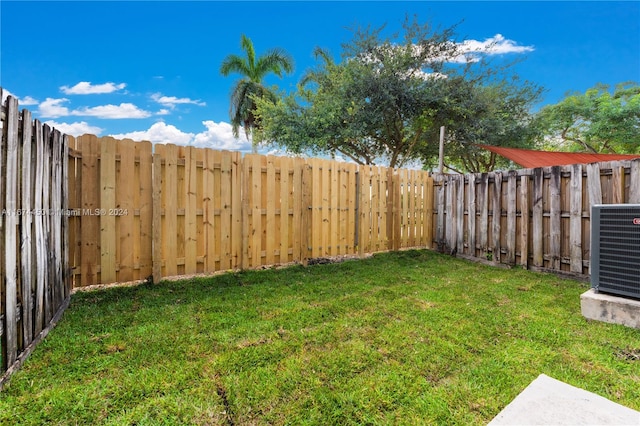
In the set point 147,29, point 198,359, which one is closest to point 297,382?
point 198,359

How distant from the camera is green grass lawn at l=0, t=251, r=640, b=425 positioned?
148cm

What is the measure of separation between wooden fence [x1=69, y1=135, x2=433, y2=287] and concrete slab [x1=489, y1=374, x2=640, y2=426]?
3.67 meters

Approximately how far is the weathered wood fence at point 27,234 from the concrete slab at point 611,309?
4.41 metres

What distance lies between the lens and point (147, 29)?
727cm

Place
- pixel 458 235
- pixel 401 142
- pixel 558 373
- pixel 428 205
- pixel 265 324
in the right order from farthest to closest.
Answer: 1. pixel 401 142
2. pixel 428 205
3. pixel 458 235
4. pixel 265 324
5. pixel 558 373

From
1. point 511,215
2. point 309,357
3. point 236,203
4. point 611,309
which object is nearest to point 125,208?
point 236,203

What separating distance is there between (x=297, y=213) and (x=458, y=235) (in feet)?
10.8

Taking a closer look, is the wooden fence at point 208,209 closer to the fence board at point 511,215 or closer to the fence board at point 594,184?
the fence board at point 511,215

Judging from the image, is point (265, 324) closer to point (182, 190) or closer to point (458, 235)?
point (182, 190)

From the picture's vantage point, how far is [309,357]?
6.52 ft

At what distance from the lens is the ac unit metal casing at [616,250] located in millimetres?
2543

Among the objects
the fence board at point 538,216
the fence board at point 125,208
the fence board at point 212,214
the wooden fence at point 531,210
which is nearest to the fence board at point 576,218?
the wooden fence at point 531,210

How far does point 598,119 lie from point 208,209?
1808 cm

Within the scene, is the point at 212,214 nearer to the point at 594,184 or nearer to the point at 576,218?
the point at 576,218
